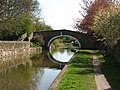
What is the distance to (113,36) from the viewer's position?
85.0 ft

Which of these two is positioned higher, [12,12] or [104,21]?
[12,12]

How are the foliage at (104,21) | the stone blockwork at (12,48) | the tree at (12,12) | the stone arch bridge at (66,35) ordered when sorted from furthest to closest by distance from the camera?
the stone arch bridge at (66,35)
the tree at (12,12)
the stone blockwork at (12,48)
the foliage at (104,21)

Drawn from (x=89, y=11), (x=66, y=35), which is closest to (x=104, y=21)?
(x=89, y=11)

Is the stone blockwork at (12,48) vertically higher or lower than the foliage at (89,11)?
lower

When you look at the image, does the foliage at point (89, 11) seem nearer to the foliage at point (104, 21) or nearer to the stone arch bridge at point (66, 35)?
the foliage at point (104, 21)

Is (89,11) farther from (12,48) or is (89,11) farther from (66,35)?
(66,35)

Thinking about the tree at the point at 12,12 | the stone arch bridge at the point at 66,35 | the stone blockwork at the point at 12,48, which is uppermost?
the tree at the point at 12,12

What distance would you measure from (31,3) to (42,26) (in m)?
37.2

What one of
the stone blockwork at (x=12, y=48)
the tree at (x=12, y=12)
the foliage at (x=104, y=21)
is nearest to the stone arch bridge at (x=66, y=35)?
the stone blockwork at (x=12, y=48)

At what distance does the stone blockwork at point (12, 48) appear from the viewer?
138 ft

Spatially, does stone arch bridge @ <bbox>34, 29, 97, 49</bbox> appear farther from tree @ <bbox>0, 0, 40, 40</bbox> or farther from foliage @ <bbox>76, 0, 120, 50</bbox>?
foliage @ <bbox>76, 0, 120, 50</bbox>

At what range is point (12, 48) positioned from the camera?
154 ft

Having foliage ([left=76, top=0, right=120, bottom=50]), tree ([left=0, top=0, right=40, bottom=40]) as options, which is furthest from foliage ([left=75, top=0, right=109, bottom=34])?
tree ([left=0, top=0, right=40, bottom=40])

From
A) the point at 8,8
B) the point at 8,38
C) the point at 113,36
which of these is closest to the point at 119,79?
the point at 113,36
